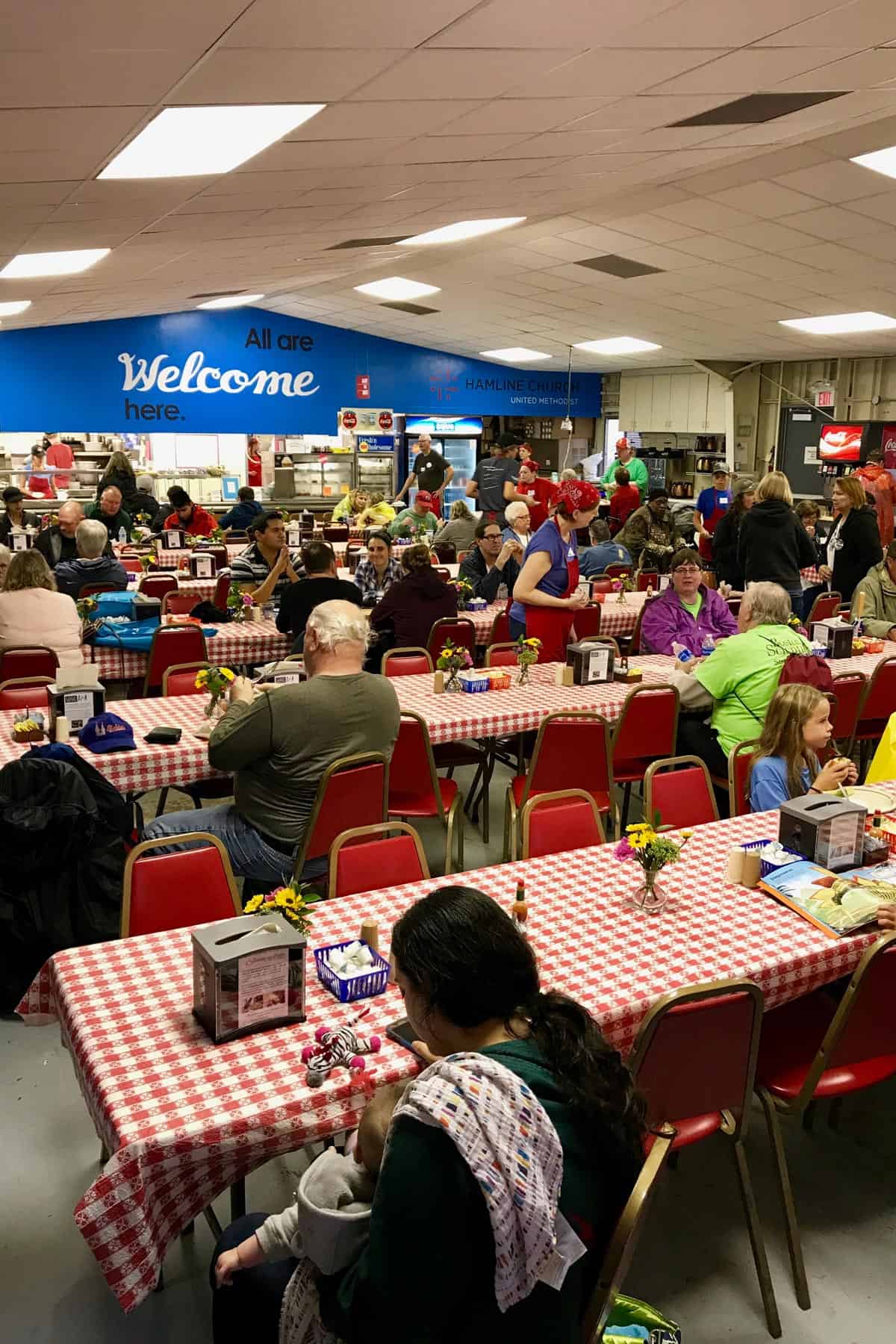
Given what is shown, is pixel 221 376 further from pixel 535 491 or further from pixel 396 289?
pixel 535 491

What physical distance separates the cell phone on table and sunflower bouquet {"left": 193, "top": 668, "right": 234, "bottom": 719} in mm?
2406

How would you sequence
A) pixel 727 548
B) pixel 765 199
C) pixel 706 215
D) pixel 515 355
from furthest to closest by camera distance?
pixel 515 355
pixel 727 548
pixel 706 215
pixel 765 199

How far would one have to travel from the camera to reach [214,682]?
4512mm

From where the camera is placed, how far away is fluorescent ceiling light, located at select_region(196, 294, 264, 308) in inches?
475

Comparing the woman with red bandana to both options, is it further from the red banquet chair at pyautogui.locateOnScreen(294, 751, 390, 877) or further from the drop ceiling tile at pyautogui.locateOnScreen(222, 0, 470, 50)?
the drop ceiling tile at pyautogui.locateOnScreen(222, 0, 470, 50)

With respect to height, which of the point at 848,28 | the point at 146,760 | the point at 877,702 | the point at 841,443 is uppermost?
the point at 848,28

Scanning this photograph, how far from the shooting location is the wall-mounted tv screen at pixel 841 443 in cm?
1386

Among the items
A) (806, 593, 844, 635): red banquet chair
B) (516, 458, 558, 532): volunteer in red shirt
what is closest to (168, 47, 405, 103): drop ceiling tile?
(806, 593, 844, 635): red banquet chair

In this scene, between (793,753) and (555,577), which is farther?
(555,577)

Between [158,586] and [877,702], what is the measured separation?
5046 millimetres

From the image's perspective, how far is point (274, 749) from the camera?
3629 mm

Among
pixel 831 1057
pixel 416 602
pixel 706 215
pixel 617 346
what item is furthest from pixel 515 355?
pixel 831 1057

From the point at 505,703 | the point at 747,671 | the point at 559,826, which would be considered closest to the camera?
the point at 559,826

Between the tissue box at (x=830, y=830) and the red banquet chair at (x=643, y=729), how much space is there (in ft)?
5.06
